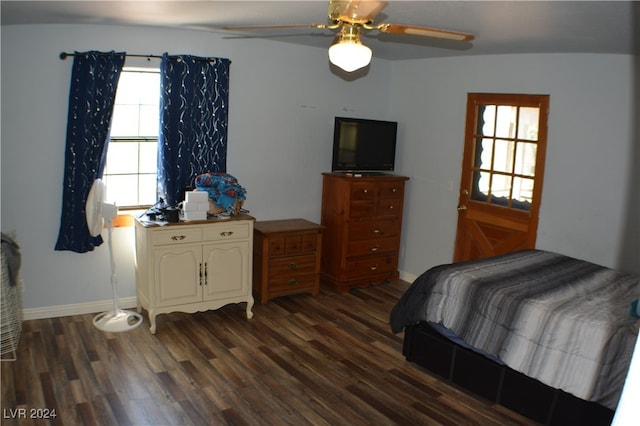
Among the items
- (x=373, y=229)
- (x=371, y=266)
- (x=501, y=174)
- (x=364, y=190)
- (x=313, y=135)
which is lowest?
(x=371, y=266)

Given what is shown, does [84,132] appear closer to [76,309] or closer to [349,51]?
[76,309]

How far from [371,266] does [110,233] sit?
2.67 meters

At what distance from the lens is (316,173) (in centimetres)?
573

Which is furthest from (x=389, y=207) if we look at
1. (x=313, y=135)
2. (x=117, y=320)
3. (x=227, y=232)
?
(x=117, y=320)

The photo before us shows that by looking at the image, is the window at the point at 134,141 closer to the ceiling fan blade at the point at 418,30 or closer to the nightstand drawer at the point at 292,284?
the nightstand drawer at the point at 292,284

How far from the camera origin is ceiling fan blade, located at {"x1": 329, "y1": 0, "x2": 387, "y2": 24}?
2.29 metres

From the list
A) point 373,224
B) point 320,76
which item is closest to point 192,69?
point 320,76

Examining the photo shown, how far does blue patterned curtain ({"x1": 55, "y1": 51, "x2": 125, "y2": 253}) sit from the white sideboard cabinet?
1.62ft

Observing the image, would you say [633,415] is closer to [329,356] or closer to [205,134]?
[329,356]

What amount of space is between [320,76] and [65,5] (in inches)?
110

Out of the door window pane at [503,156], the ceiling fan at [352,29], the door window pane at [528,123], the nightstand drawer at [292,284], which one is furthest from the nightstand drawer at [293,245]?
the ceiling fan at [352,29]

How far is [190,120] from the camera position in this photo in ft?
15.6

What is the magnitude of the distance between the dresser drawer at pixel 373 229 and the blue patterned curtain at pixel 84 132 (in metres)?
2.50

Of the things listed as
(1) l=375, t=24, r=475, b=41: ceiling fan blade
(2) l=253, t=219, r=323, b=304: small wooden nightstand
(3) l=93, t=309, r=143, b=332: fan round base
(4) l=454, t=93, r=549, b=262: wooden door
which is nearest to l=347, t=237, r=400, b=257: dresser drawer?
(2) l=253, t=219, r=323, b=304: small wooden nightstand
